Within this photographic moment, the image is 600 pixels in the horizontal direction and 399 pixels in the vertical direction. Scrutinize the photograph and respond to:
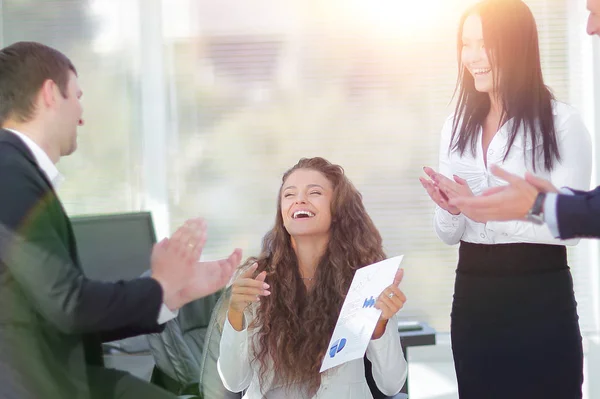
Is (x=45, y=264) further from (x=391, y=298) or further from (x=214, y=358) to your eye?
(x=214, y=358)

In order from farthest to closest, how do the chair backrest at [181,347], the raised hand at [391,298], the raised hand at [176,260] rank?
1. the chair backrest at [181,347]
2. the raised hand at [391,298]
3. the raised hand at [176,260]

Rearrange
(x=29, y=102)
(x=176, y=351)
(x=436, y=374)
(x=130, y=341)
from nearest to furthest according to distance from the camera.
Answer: (x=29, y=102) → (x=176, y=351) → (x=130, y=341) → (x=436, y=374)

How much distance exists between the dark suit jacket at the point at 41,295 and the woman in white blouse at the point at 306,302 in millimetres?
750

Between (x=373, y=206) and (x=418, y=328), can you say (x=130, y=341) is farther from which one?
(x=373, y=206)

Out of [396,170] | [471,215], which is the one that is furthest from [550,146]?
[396,170]

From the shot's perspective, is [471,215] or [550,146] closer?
[471,215]

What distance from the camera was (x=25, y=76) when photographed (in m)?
1.71

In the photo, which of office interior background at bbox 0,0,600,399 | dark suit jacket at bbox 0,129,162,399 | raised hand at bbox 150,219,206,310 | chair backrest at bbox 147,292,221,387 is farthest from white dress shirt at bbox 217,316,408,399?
office interior background at bbox 0,0,600,399

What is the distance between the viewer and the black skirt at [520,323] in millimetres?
2186

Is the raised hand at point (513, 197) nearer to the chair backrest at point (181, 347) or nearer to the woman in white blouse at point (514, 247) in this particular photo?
the woman in white blouse at point (514, 247)

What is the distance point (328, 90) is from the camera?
4.87 metres

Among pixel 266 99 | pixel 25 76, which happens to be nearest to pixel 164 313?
pixel 25 76

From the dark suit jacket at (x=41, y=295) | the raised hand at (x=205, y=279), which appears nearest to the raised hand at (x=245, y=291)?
the raised hand at (x=205, y=279)

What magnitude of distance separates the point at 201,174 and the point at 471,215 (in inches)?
132
